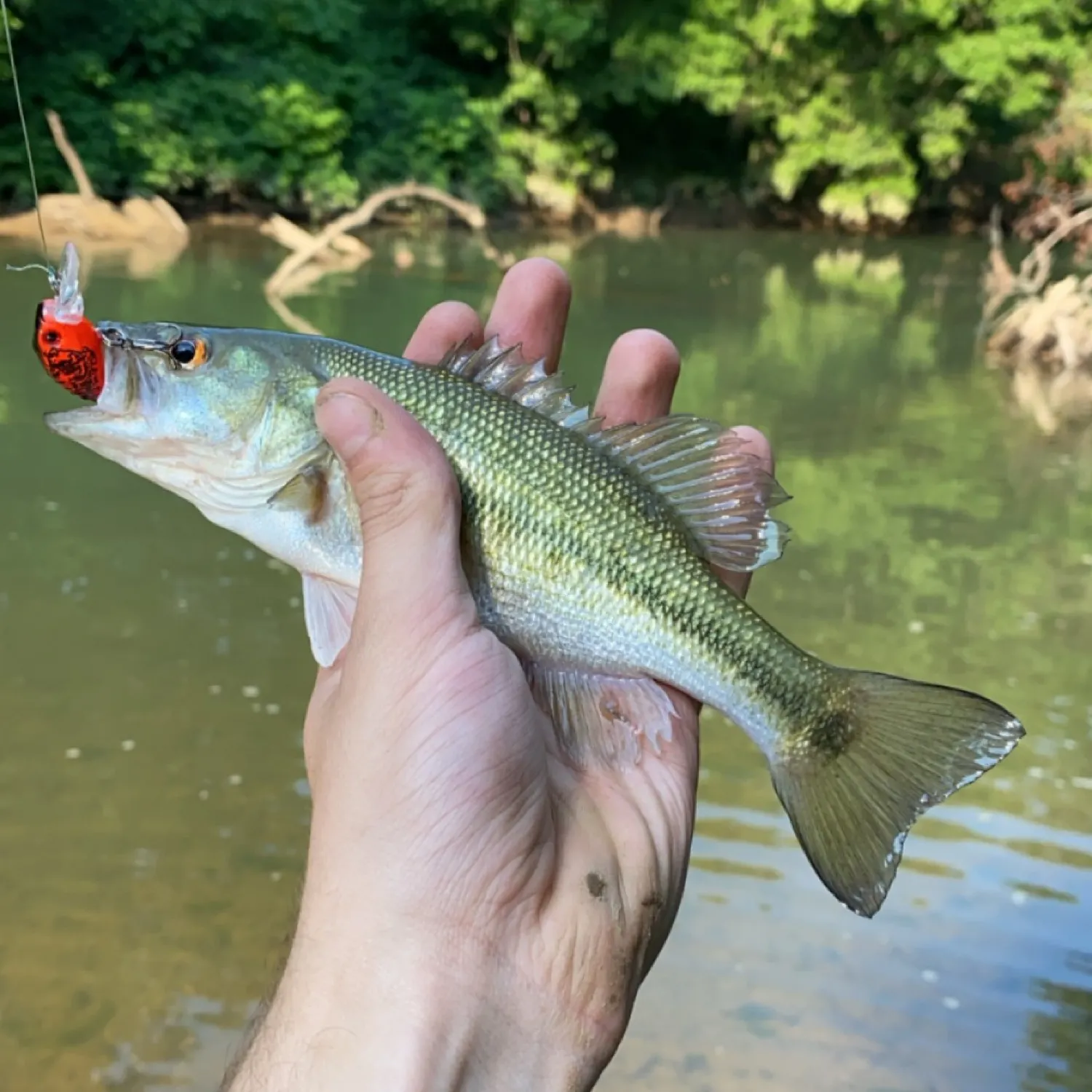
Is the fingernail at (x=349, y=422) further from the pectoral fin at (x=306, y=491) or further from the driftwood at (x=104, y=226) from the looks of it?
the driftwood at (x=104, y=226)

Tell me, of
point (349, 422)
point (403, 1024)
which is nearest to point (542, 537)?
point (349, 422)

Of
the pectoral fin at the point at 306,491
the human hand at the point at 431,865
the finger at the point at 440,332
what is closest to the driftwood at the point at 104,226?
the finger at the point at 440,332

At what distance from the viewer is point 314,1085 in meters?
1.90

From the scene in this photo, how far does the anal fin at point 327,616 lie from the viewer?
2.37 meters

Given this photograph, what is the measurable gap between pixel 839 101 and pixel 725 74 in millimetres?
2610

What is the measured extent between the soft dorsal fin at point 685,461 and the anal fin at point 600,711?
334mm

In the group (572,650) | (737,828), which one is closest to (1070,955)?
(737,828)

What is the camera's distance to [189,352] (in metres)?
2.20

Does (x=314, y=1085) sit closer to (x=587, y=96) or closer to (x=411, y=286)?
(x=411, y=286)

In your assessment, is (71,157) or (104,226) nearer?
(71,157)

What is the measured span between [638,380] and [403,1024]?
1790mm

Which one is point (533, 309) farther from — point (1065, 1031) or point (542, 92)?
point (542, 92)

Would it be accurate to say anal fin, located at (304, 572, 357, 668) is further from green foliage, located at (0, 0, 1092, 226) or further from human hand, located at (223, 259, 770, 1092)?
green foliage, located at (0, 0, 1092, 226)

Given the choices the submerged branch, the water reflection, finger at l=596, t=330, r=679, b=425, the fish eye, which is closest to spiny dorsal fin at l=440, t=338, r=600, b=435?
the fish eye
